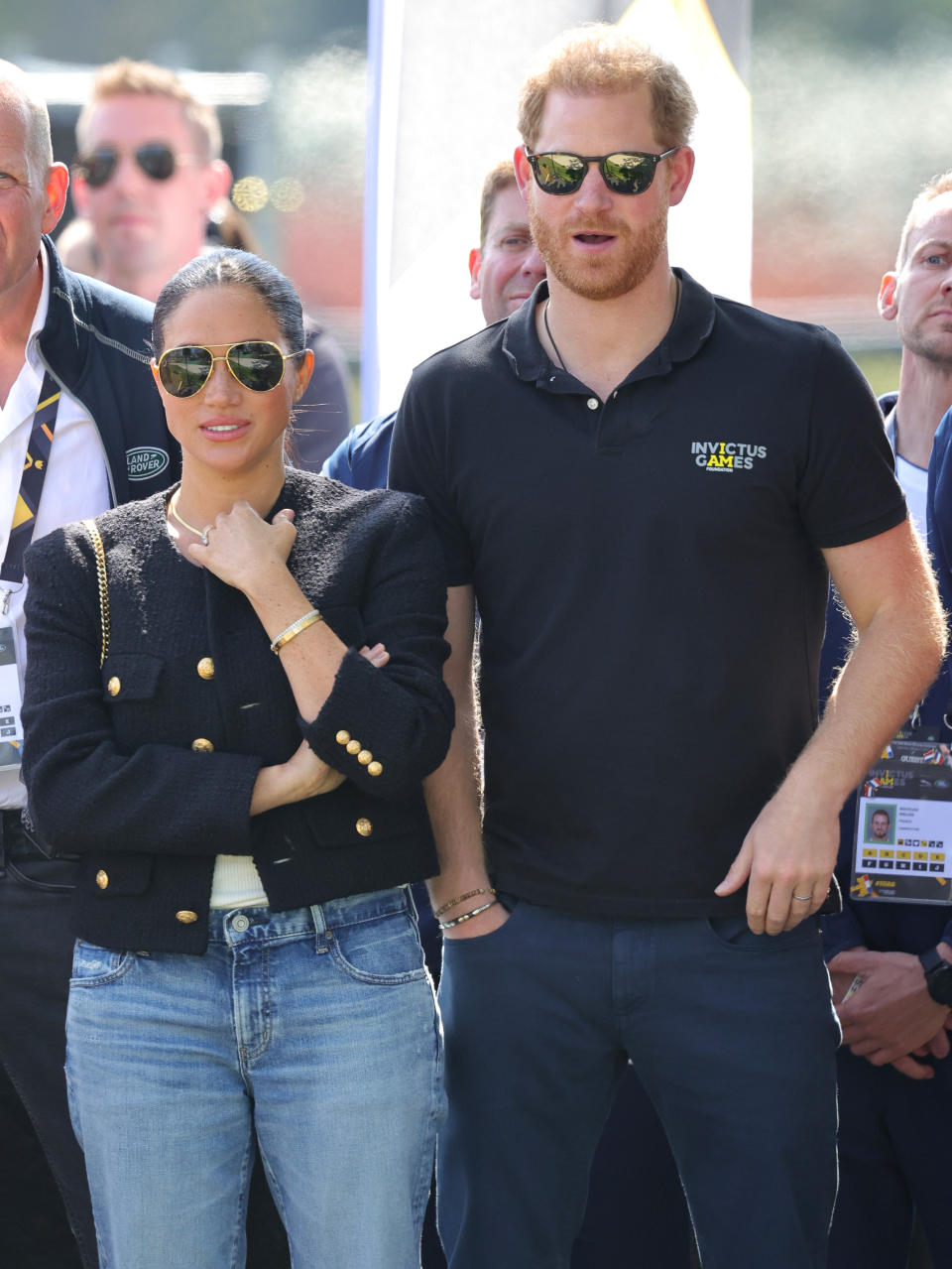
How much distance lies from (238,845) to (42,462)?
864 millimetres

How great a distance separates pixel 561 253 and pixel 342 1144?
3.89ft

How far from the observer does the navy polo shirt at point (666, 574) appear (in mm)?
1938

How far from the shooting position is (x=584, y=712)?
1961 mm

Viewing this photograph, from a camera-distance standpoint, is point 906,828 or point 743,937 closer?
point 743,937

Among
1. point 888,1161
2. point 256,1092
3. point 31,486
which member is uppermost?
point 31,486

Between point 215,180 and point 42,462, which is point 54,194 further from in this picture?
point 215,180

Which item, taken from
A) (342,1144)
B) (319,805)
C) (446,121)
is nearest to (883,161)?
(446,121)

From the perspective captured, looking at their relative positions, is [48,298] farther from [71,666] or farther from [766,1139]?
[766,1139]

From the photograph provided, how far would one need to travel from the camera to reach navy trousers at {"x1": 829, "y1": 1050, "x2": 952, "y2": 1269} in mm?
2480

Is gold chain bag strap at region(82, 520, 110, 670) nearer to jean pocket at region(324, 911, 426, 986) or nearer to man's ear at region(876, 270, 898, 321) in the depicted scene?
jean pocket at region(324, 911, 426, 986)

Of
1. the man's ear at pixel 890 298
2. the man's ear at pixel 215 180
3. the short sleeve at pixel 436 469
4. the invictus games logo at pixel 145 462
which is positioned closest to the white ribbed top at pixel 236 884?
the short sleeve at pixel 436 469

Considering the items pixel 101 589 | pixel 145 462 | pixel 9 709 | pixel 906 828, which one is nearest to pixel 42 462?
pixel 145 462

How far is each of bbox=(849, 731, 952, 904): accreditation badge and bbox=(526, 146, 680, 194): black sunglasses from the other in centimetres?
106

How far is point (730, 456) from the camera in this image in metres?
1.94
